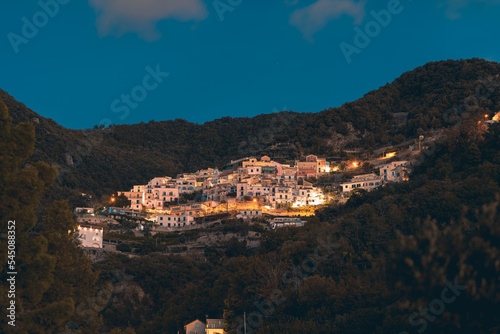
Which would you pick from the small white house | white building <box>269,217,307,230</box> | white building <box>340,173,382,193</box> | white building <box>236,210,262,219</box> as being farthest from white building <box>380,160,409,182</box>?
the small white house

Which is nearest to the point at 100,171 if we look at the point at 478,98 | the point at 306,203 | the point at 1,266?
the point at 306,203

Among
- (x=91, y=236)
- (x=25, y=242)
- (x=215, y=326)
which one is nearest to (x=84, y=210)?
(x=91, y=236)

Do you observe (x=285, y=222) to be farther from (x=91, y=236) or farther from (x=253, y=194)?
(x=91, y=236)

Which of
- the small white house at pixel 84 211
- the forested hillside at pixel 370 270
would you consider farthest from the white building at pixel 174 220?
the small white house at pixel 84 211

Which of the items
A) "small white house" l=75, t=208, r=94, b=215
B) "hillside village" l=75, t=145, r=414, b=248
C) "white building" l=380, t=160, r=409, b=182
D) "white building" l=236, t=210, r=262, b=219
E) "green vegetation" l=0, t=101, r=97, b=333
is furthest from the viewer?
"small white house" l=75, t=208, r=94, b=215

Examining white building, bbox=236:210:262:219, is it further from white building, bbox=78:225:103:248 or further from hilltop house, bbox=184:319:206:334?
hilltop house, bbox=184:319:206:334

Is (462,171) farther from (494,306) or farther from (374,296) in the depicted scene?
(494,306)

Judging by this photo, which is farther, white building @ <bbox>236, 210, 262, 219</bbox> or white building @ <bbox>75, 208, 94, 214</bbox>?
white building @ <bbox>75, 208, 94, 214</bbox>
